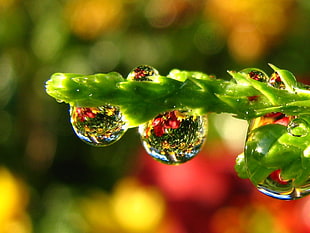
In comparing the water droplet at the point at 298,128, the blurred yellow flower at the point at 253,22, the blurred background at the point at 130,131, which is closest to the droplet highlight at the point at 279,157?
the water droplet at the point at 298,128

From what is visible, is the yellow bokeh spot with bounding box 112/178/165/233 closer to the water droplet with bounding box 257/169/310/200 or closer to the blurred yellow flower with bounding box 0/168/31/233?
the blurred yellow flower with bounding box 0/168/31/233

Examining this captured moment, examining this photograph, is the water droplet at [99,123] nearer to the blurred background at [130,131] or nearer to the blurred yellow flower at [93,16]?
the blurred background at [130,131]

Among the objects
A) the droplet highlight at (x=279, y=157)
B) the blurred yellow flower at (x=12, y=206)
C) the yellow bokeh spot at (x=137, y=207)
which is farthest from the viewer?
the blurred yellow flower at (x=12, y=206)

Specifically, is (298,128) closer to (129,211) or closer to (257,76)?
(257,76)

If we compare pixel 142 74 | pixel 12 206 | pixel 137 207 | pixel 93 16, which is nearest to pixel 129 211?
pixel 137 207

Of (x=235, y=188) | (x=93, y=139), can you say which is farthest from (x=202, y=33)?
(x=93, y=139)
